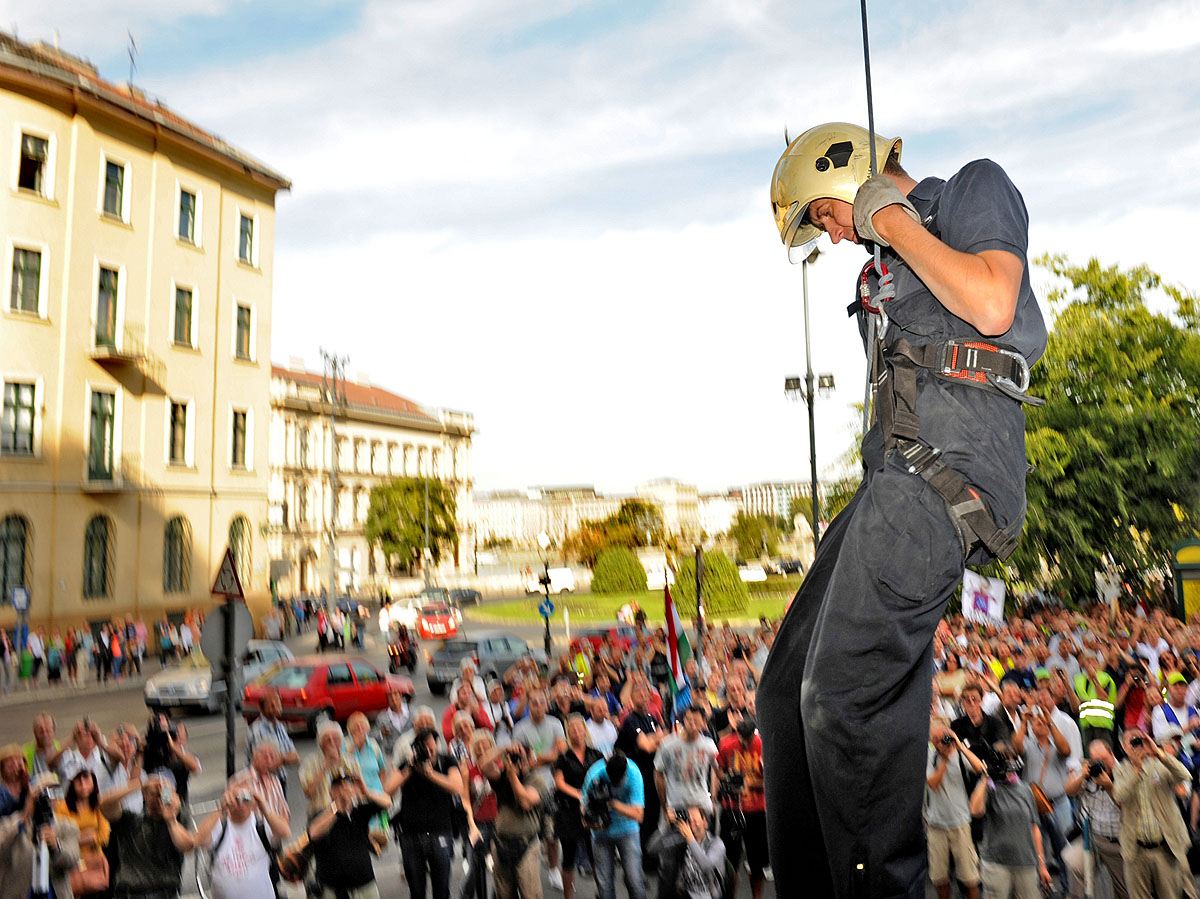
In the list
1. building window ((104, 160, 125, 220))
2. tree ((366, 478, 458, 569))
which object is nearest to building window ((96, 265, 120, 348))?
building window ((104, 160, 125, 220))

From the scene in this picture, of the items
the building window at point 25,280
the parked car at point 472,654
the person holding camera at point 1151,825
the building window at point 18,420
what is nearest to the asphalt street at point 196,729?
the parked car at point 472,654

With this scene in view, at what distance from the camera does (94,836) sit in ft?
26.5

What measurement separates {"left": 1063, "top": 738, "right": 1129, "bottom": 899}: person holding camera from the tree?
8080 cm

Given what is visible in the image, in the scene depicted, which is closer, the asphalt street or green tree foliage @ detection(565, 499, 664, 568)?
the asphalt street

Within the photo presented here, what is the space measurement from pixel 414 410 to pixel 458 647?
7944 centimetres

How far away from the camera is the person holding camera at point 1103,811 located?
841 cm

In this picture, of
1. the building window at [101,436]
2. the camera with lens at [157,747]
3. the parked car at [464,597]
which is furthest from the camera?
the parked car at [464,597]

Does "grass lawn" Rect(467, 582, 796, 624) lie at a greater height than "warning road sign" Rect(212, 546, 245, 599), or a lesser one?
lesser

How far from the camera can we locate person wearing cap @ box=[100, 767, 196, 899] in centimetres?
761

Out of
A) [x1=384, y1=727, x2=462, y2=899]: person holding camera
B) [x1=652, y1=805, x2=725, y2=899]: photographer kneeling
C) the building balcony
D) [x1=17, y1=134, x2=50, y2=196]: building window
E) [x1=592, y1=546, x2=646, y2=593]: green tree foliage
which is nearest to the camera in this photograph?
[x1=652, y1=805, x2=725, y2=899]: photographer kneeling

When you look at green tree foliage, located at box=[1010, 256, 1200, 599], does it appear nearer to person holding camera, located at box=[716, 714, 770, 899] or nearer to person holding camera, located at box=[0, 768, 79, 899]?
person holding camera, located at box=[716, 714, 770, 899]

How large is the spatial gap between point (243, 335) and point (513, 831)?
34860 millimetres

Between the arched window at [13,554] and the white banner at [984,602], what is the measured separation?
26.7 meters

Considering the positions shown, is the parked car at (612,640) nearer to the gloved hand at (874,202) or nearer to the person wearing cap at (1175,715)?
the person wearing cap at (1175,715)
